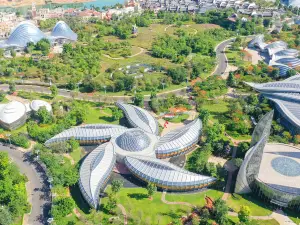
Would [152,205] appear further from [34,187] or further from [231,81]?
[231,81]

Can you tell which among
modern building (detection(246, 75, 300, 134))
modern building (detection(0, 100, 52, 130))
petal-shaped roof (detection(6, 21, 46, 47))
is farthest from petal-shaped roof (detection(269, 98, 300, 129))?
petal-shaped roof (detection(6, 21, 46, 47))

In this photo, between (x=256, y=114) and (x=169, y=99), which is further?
(x=169, y=99)

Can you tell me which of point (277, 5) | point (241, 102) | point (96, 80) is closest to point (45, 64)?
point (96, 80)

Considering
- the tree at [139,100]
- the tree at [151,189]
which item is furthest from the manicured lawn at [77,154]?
the tree at [139,100]

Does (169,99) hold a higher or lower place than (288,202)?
higher

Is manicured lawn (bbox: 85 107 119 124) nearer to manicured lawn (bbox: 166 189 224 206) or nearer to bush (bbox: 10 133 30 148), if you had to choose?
bush (bbox: 10 133 30 148)

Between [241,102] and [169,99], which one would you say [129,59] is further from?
[241,102]
